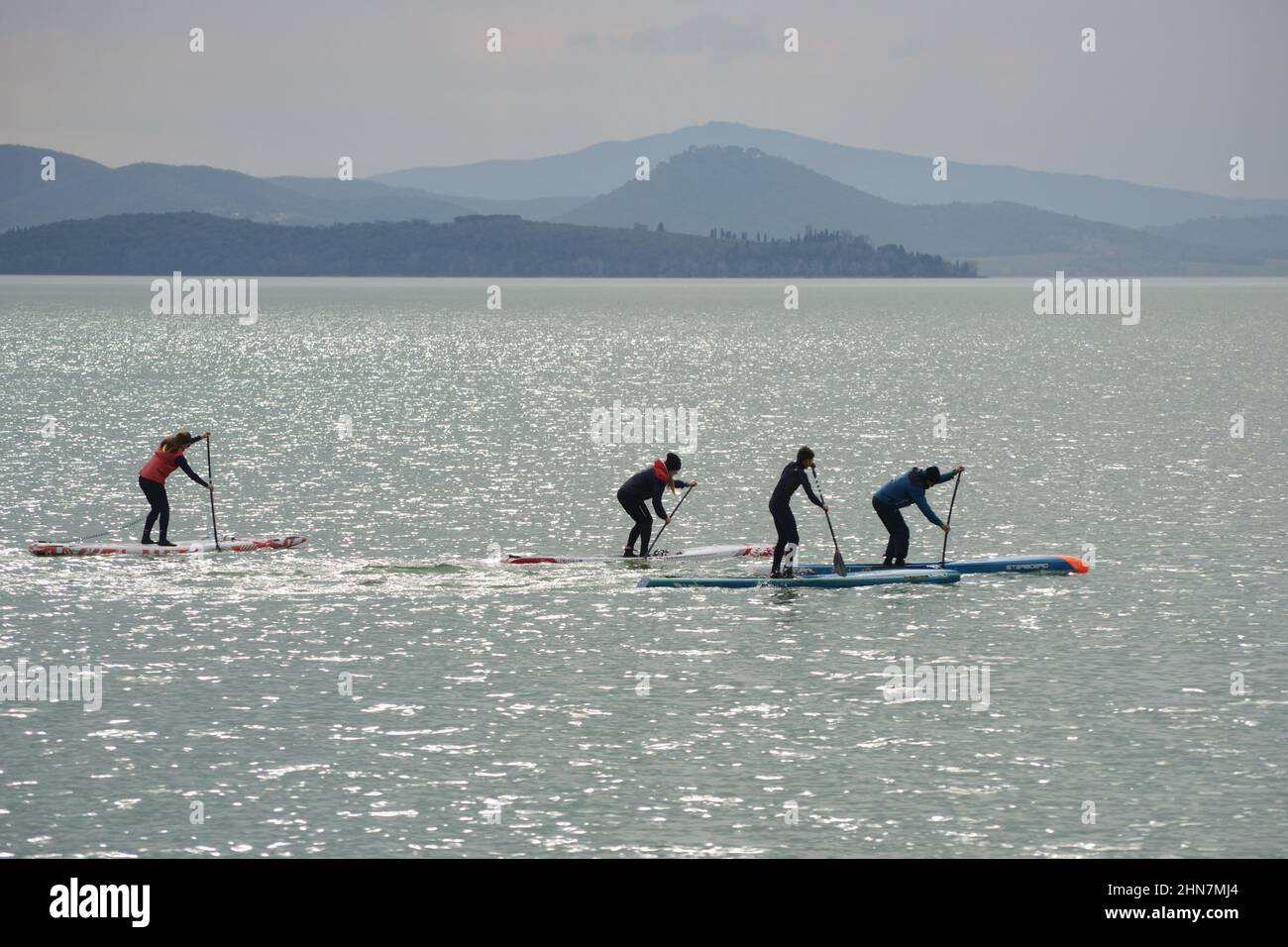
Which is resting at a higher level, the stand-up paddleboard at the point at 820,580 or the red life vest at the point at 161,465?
the red life vest at the point at 161,465

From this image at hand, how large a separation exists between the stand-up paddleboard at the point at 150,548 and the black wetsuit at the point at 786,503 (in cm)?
1209

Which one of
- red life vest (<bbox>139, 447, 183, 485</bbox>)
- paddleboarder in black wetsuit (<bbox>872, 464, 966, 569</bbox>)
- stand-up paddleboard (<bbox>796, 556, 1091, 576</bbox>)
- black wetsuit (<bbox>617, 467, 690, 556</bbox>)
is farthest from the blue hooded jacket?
red life vest (<bbox>139, 447, 183, 485</bbox>)

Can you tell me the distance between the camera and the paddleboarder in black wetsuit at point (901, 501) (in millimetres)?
33344

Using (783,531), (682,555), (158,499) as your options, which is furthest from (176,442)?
(783,531)

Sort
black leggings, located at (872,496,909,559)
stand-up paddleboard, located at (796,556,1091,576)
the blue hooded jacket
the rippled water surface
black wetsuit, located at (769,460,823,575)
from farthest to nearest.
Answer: stand-up paddleboard, located at (796,556,1091,576), black leggings, located at (872,496,909,559), black wetsuit, located at (769,460,823,575), the blue hooded jacket, the rippled water surface

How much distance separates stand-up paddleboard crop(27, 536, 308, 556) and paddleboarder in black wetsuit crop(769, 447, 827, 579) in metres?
12.0

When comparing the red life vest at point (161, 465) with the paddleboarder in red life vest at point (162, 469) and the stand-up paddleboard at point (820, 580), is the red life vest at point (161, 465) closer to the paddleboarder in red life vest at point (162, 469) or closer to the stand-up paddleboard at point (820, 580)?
the paddleboarder in red life vest at point (162, 469)

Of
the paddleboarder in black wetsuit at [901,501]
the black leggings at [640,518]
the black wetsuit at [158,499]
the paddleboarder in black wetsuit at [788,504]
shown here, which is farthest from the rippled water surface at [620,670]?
the black wetsuit at [158,499]

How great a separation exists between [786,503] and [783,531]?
2.48ft

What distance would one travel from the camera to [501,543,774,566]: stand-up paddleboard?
123ft

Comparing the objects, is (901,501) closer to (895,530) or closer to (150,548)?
(895,530)

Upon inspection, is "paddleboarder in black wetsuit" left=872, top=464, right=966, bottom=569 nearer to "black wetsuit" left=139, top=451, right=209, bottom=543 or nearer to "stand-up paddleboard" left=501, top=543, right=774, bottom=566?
"stand-up paddleboard" left=501, top=543, right=774, bottom=566
